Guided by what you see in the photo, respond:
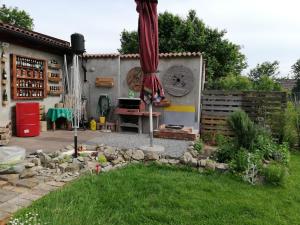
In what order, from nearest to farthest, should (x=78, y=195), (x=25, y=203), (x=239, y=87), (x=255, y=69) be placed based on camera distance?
(x=25, y=203) < (x=78, y=195) < (x=239, y=87) < (x=255, y=69)

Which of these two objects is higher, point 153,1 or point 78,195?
point 153,1

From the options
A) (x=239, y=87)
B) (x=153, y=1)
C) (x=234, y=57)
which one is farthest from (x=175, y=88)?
(x=234, y=57)

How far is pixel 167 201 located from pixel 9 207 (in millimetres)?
1730

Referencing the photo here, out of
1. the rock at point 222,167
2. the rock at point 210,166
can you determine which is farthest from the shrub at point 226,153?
the rock at point 210,166

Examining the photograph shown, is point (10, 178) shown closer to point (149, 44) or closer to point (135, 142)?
point (149, 44)

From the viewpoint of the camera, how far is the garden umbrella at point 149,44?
465cm

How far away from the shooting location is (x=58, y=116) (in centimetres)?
778

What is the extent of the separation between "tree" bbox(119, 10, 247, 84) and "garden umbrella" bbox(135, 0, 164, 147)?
1005 centimetres

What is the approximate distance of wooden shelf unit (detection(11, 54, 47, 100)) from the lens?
6789mm

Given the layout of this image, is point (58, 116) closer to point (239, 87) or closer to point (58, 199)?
point (58, 199)

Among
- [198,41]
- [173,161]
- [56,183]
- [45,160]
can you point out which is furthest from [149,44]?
[198,41]

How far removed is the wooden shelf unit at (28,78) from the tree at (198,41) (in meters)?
8.73

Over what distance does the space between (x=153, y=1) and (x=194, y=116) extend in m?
4.07

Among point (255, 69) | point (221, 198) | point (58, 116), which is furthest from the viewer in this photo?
point (255, 69)
